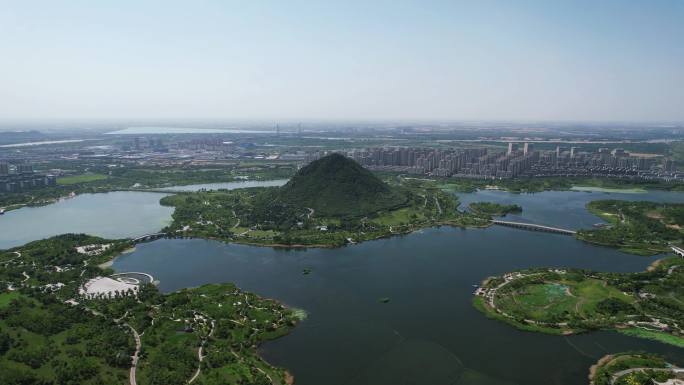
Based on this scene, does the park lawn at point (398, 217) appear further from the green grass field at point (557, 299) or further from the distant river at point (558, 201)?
the green grass field at point (557, 299)

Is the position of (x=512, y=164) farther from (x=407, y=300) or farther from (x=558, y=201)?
(x=407, y=300)

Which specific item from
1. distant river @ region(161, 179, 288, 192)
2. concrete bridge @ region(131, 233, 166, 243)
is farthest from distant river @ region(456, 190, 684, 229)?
concrete bridge @ region(131, 233, 166, 243)

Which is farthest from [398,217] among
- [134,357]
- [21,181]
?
[21,181]

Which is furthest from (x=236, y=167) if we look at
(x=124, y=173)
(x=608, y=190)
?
(x=608, y=190)

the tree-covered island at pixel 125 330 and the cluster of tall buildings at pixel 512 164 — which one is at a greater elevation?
the cluster of tall buildings at pixel 512 164

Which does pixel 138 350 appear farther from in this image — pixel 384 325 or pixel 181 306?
pixel 384 325

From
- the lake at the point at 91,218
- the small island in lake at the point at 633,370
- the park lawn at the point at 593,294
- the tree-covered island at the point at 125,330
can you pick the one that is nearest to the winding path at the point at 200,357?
the tree-covered island at the point at 125,330

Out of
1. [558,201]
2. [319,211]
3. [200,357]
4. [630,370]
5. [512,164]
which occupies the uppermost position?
[512,164]
